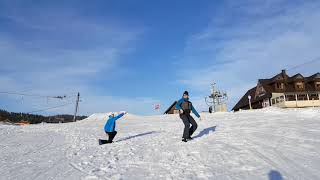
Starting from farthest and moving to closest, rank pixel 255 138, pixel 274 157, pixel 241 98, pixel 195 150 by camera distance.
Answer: pixel 241 98
pixel 255 138
pixel 195 150
pixel 274 157

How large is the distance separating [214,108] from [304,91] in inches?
627

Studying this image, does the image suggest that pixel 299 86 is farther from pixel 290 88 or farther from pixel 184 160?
pixel 184 160

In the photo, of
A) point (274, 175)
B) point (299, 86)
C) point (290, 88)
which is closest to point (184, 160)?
point (274, 175)

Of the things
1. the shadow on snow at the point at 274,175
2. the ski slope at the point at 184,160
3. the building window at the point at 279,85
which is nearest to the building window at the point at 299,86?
the building window at the point at 279,85

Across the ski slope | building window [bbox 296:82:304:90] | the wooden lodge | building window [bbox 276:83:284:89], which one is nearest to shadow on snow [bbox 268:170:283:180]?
the ski slope

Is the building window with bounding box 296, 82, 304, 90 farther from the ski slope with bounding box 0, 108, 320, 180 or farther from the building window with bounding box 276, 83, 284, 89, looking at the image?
the ski slope with bounding box 0, 108, 320, 180

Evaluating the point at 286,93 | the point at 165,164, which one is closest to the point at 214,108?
the point at 286,93

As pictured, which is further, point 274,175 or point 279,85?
point 279,85

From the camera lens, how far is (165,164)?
30.6ft

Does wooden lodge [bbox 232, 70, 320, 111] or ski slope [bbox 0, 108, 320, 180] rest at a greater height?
wooden lodge [bbox 232, 70, 320, 111]

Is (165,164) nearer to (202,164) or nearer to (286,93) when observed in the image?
(202,164)

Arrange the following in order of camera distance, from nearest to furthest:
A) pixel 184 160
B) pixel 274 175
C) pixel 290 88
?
pixel 274 175 → pixel 184 160 → pixel 290 88

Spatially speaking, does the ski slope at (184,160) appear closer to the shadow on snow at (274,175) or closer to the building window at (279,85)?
the shadow on snow at (274,175)

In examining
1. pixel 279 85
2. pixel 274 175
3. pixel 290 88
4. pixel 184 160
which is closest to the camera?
pixel 274 175
